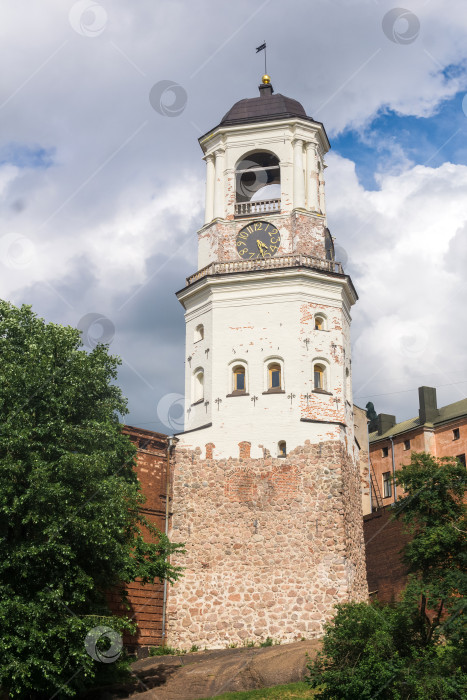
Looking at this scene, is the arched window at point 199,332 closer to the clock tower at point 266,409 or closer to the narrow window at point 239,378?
the clock tower at point 266,409

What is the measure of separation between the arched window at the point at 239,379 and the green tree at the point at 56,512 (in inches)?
352

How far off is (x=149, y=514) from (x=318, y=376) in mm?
10118

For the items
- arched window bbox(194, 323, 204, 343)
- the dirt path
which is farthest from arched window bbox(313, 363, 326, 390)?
the dirt path

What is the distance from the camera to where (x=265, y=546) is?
37.7m

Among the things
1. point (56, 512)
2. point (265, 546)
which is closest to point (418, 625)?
point (265, 546)

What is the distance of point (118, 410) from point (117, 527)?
5.65 metres

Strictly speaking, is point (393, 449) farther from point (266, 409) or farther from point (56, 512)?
point (56, 512)

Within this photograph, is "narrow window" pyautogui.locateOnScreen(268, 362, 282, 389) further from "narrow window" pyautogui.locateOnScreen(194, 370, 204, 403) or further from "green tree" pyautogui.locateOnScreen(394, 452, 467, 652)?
"green tree" pyautogui.locateOnScreen(394, 452, 467, 652)

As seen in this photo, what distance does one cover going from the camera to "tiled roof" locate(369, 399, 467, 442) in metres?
60.0

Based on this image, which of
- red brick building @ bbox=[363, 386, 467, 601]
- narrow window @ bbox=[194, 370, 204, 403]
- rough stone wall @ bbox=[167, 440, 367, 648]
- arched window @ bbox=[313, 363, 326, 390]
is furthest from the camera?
red brick building @ bbox=[363, 386, 467, 601]

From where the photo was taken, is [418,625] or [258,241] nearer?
[418,625]

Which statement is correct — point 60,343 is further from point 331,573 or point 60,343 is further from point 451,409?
point 451,409

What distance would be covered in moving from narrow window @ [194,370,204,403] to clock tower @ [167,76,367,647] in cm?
9

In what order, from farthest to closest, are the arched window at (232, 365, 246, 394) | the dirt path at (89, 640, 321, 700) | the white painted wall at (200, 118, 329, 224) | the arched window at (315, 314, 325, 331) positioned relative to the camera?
the white painted wall at (200, 118, 329, 224) → the arched window at (315, 314, 325, 331) → the arched window at (232, 365, 246, 394) → the dirt path at (89, 640, 321, 700)
